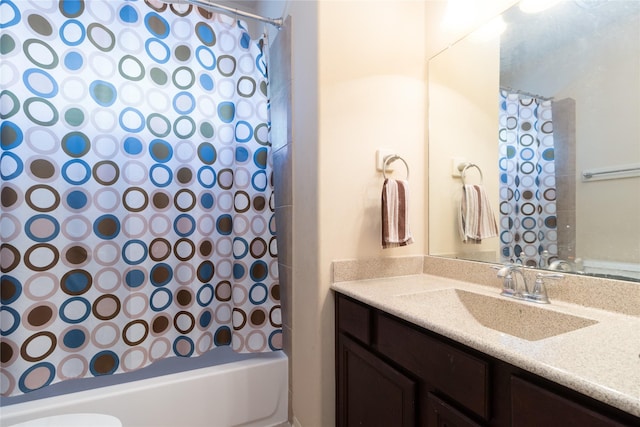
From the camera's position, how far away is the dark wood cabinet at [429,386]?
0.54 meters

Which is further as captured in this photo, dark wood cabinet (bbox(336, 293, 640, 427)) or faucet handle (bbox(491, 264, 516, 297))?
faucet handle (bbox(491, 264, 516, 297))

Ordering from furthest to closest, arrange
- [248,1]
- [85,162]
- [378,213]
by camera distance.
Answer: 1. [248,1]
2. [378,213]
3. [85,162]

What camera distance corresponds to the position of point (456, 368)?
2.40 feet

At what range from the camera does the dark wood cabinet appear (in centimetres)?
54

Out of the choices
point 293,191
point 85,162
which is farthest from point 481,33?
point 85,162

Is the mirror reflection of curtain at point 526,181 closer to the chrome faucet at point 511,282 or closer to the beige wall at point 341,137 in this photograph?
the chrome faucet at point 511,282

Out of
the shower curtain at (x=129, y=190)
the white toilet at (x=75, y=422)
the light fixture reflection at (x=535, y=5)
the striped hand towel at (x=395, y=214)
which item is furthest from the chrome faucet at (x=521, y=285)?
the white toilet at (x=75, y=422)

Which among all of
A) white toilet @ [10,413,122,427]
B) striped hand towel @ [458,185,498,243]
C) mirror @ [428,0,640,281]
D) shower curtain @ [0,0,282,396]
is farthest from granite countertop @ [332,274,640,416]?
white toilet @ [10,413,122,427]

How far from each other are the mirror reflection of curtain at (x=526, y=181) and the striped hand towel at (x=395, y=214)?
0.37 meters

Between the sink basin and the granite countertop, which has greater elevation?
the granite countertop

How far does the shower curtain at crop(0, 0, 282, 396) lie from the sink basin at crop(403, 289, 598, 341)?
829 millimetres

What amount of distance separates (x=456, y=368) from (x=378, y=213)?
0.74m

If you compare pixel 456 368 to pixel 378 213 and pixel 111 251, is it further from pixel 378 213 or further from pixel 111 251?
pixel 111 251

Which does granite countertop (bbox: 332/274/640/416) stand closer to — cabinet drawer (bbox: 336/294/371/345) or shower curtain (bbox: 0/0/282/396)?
cabinet drawer (bbox: 336/294/371/345)
